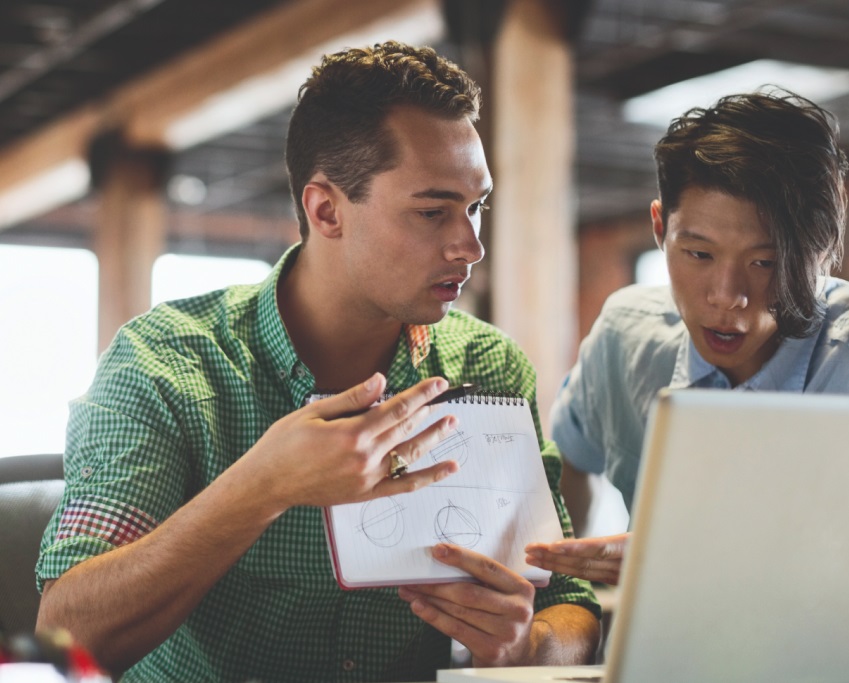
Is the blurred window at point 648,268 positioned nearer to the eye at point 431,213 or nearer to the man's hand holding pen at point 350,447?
the eye at point 431,213

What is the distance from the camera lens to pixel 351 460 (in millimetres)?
1154

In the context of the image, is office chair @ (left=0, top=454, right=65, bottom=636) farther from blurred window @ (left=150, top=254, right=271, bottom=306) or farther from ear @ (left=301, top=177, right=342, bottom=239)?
blurred window @ (left=150, top=254, right=271, bottom=306)

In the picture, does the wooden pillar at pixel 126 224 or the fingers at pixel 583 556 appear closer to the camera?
the fingers at pixel 583 556

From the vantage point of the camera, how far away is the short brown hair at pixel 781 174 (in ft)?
5.34

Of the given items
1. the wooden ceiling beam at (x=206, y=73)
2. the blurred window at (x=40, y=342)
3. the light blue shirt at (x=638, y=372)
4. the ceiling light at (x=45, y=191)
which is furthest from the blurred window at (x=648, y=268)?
the light blue shirt at (x=638, y=372)

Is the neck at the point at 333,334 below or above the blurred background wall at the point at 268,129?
below

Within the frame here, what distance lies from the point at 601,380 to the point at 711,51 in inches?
203

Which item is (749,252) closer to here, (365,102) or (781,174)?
(781,174)

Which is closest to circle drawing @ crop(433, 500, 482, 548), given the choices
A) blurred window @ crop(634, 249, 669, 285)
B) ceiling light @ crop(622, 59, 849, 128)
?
ceiling light @ crop(622, 59, 849, 128)

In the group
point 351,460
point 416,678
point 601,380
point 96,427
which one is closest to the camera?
point 351,460

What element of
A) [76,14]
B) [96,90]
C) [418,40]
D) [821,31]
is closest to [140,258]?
[96,90]

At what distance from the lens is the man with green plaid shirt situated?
1259 millimetres

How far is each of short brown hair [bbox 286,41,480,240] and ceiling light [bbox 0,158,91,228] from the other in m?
6.54

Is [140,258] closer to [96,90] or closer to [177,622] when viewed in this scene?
[96,90]
